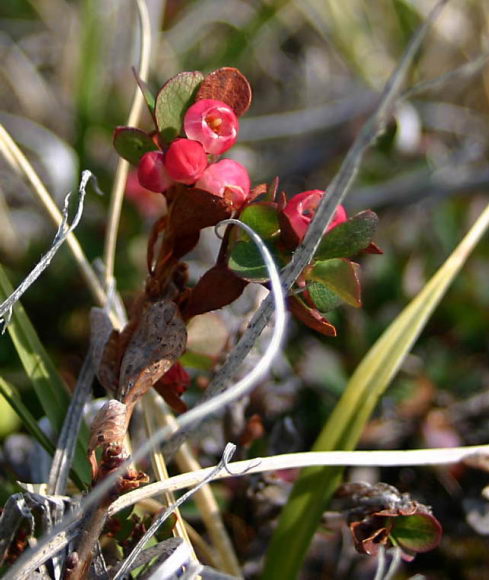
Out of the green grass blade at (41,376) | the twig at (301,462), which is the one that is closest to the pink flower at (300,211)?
the twig at (301,462)

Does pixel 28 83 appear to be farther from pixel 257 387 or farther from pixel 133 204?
pixel 257 387

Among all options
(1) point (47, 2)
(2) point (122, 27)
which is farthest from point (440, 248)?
(1) point (47, 2)

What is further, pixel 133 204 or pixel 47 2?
pixel 47 2

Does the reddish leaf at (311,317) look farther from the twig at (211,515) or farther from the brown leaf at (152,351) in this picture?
the twig at (211,515)

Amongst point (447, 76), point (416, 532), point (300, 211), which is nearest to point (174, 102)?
point (300, 211)

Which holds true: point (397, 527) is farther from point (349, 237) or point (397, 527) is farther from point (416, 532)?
point (349, 237)

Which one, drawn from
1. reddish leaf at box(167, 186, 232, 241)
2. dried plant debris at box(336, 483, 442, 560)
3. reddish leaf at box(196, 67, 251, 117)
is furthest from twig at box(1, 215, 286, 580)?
dried plant debris at box(336, 483, 442, 560)

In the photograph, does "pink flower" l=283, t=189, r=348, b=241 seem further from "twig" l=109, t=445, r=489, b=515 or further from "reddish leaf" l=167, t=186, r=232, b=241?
"twig" l=109, t=445, r=489, b=515
